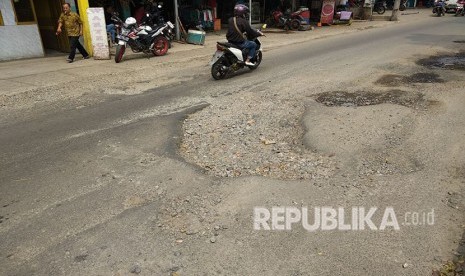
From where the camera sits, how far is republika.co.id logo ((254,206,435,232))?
3.30 m

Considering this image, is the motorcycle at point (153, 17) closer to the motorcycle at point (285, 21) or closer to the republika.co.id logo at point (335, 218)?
the motorcycle at point (285, 21)

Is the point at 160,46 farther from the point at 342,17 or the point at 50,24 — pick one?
the point at 342,17

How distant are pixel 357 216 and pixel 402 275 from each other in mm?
789

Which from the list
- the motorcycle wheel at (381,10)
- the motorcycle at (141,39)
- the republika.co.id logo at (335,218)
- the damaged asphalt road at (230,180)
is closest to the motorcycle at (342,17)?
the motorcycle wheel at (381,10)

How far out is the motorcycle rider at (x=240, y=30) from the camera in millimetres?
8711

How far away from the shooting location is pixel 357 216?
3432 millimetres

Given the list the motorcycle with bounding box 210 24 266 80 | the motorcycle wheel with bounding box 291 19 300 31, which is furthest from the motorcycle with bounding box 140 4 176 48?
the motorcycle wheel with bounding box 291 19 300 31

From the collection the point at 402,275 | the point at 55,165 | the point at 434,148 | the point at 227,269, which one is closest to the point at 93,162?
the point at 55,165

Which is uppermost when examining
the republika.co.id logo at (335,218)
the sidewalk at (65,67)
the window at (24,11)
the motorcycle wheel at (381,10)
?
the window at (24,11)

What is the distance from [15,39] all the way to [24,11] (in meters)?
1.04

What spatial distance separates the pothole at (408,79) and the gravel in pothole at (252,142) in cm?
284

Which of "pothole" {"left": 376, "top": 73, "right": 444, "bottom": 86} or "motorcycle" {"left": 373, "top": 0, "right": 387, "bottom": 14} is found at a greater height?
"motorcycle" {"left": 373, "top": 0, "right": 387, "bottom": 14}

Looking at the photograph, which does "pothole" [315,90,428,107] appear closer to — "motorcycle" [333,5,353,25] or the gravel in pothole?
the gravel in pothole

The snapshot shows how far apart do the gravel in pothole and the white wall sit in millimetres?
8769
